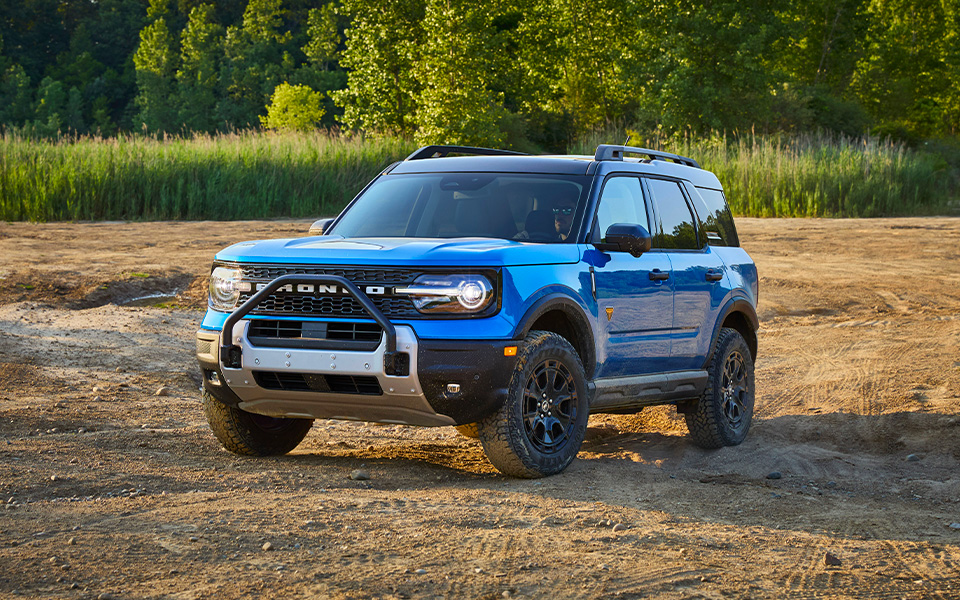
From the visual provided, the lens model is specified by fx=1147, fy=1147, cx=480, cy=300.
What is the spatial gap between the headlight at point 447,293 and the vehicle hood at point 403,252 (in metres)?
0.09

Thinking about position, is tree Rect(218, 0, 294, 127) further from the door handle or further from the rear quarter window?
the door handle

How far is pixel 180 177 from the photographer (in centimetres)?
2844

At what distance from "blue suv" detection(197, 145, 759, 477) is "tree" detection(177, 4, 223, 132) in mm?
76202

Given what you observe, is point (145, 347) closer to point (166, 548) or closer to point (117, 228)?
point (166, 548)

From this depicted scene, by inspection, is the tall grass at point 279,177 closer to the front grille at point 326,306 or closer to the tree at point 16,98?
the front grille at point 326,306

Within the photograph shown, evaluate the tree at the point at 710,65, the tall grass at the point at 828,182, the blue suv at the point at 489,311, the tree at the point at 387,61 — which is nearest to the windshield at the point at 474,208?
the blue suv at the point at 489,311

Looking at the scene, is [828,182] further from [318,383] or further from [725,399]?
[318,383]

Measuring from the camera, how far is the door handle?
768 centimetres

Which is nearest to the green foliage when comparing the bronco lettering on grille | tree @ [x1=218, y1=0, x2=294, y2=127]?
tree @ [x1=218, y1=0, x2=294, y2=127]

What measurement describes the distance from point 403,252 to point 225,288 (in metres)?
1.16

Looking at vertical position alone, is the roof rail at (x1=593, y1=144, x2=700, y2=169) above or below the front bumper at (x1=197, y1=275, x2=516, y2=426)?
above

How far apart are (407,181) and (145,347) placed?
5.28 meters

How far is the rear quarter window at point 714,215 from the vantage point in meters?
8.82

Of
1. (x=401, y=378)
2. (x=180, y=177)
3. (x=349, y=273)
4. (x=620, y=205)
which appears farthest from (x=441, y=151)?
(x=180, y=177)
